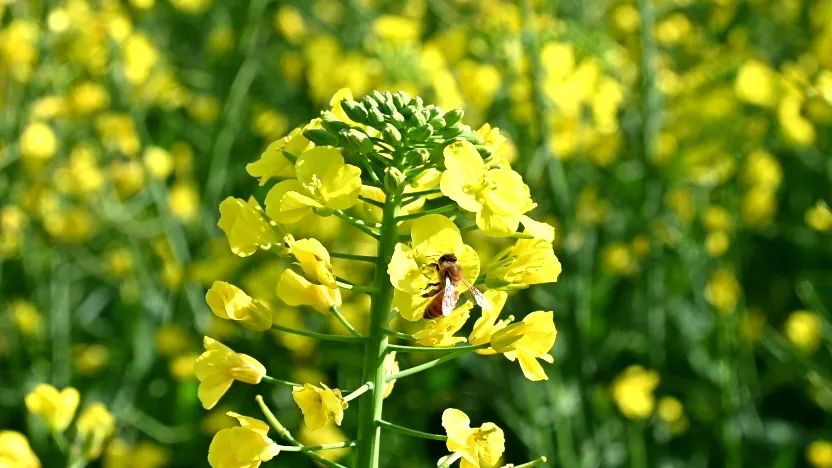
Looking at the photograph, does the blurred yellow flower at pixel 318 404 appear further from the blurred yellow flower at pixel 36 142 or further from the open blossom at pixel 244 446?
the blurred yellow flower at pixel 36 142

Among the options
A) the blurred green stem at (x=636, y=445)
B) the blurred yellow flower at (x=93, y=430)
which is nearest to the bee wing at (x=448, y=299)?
the blurred yellow flower at (x=93, y=430)

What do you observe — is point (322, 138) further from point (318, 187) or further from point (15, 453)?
point (15, 453)

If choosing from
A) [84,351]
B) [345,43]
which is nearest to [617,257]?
[345,43]

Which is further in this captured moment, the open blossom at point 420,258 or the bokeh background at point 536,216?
the bokeh background at point 536,216

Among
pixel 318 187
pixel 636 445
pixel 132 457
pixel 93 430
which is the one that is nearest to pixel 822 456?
pixel 636 445

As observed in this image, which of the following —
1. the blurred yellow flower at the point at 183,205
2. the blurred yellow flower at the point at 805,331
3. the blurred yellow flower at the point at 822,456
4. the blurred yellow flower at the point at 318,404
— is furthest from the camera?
the blurred yellow flower at the point at 183,205

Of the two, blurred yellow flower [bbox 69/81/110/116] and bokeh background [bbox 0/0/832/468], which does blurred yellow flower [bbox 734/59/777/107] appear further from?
blurred yellow flower [bbox 69/81/110/116]

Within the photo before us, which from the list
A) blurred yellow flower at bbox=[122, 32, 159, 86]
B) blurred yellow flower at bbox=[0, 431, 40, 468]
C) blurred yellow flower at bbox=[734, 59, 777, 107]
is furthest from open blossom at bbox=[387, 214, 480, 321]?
blurred yellow flower at bbox=[122, 32, 159, 86]
